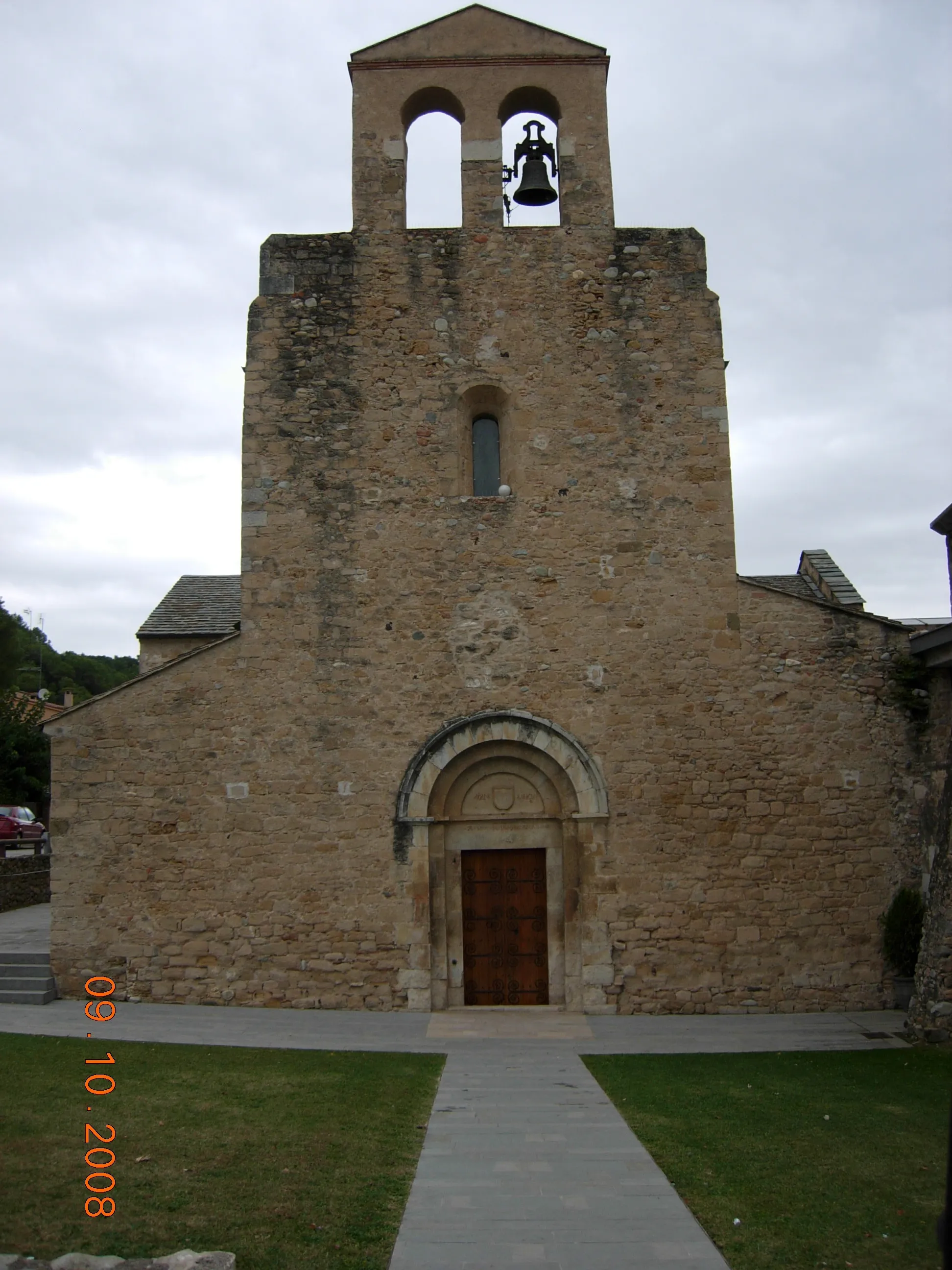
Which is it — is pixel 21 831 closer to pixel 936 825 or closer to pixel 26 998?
pixel 26 998

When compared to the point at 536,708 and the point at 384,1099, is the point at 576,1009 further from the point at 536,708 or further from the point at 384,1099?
the point at 384,1099

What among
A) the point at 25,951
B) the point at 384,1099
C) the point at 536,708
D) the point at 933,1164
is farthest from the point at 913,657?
the point at 25,951

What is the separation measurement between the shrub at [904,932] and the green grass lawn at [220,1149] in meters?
5.62

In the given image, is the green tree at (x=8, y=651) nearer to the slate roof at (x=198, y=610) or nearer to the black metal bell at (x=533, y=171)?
the slate roof at (x=198, y=610)

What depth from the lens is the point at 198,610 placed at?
18.4 metres

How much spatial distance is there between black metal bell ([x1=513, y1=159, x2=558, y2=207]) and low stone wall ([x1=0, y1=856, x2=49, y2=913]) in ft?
51.5

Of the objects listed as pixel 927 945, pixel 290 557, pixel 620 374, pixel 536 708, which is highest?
pixel 620 374

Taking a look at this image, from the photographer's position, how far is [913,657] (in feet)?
40.5

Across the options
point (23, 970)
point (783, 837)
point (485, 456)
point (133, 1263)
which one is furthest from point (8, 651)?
point (133, 1263)

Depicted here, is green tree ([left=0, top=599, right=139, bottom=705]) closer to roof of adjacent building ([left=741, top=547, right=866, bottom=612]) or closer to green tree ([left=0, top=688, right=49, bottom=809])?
green tree ([left=0, top=688, right=49, bottom=809])

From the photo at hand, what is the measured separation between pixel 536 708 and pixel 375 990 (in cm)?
378

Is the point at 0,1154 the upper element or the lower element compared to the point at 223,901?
lower

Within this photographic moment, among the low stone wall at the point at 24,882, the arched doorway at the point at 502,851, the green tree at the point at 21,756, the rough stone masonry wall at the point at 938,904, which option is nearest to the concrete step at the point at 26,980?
the arched doorway at the point at 502,851

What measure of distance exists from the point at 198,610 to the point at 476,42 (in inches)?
403
